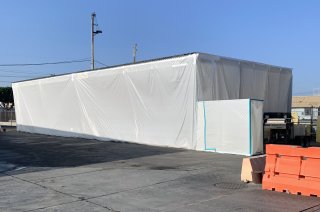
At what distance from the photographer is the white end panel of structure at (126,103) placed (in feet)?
66.1

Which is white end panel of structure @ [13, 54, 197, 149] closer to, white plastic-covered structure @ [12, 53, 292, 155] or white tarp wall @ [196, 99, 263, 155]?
white plastic-covered structure @ [12, 53, 292, 155]

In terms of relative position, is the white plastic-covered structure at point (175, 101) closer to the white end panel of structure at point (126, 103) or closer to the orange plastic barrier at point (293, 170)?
the white end panel of structure at point (126, 103)

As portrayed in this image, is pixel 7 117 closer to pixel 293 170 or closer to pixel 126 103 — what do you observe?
pixel 126 103

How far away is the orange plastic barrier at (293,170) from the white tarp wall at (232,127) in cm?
748

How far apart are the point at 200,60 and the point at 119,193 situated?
1146 cm

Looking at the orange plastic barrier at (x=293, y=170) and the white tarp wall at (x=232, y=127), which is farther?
the white tarp wall at (x=232, y=127)

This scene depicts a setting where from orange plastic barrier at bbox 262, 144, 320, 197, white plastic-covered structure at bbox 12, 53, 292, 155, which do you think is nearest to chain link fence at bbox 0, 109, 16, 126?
white plastic-covered structure at bbox 12, 53, 292, 155

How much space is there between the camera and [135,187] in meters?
9.52

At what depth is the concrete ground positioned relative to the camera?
7.70 m

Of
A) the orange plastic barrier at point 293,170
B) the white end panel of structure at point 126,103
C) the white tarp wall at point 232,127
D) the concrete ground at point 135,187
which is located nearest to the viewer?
the concrete ground at point 135,187

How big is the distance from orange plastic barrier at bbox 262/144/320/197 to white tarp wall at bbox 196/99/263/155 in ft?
24.5

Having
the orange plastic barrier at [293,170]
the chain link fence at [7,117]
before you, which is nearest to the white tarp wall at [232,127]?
the orange plastic barrier at [293,170]

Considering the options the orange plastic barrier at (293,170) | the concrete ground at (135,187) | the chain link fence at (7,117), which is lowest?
the chain link fence at (7,117)

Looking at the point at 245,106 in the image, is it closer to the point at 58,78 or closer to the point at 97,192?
the point at 97,192
